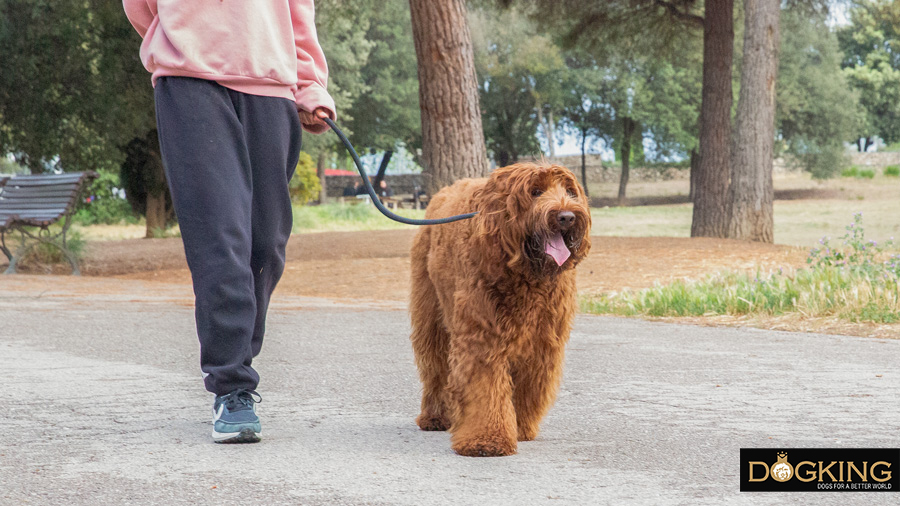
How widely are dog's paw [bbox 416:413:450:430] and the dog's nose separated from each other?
43.0 inches

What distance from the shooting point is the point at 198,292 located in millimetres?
3691

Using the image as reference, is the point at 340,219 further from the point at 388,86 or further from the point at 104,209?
the point at 388,86

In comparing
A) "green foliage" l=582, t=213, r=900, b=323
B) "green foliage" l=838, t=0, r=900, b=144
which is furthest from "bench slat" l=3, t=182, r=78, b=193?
"green foliage" l=838, t=0, r=900, b=144

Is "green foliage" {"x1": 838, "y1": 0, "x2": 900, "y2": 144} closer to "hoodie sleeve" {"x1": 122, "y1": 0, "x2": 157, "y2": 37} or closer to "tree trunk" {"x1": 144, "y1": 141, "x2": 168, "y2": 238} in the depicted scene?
"tree trunk" {"x1": 144, "y1": 141, "x2": 168, "y2": 238}

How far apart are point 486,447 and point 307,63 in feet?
5.53

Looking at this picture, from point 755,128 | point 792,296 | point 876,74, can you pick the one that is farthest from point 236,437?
point 876,74

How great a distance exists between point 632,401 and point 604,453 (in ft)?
3.62

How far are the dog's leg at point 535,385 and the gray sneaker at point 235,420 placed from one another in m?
0.97

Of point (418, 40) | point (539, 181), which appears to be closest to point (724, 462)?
point (539, 181)

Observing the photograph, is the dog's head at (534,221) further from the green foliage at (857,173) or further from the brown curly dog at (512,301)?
the green foliage at (857,173)

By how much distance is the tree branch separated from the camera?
17250 mm

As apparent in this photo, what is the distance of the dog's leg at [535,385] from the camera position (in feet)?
12.2

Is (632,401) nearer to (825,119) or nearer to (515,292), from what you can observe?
(515,292)

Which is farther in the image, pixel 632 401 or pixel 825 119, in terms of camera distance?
pixel 825 119
